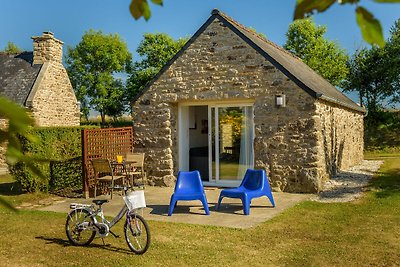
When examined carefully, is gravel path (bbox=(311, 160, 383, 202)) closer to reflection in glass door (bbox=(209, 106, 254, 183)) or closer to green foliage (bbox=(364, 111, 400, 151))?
reflection in glass door (bbox=(209, 106, 254, 183))

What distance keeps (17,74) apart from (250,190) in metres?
17.1

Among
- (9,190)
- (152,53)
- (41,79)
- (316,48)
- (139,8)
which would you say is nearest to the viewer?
(139,8)

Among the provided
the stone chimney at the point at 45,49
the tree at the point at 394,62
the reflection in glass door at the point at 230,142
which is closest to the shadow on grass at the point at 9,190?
the reflection in glass door at the point at 230,142

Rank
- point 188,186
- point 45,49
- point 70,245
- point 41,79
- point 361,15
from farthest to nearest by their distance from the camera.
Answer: point 45,49 < point 41,79 < point 188,186 < point 70,245 < point 361,15

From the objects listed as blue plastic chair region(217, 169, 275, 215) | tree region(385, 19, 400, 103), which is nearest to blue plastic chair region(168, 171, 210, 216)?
blue plastic chair region(217, 169, 275, 215)

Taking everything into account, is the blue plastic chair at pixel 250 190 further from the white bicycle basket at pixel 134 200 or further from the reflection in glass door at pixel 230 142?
the white bicycle basket at pixel 134 200

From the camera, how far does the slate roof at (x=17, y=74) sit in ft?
68.3

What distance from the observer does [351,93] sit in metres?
33.8

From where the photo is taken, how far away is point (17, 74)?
21.8 meters

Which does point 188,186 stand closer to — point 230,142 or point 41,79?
point 230,142

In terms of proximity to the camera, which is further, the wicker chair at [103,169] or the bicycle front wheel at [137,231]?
the wicker chair at [103,169]

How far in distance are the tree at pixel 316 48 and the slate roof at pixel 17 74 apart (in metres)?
23.4

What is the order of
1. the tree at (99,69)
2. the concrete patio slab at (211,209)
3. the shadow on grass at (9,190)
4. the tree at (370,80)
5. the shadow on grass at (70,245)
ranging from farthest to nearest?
the tree at (99,69) → the tree at (370,80) → the shadow on grass at (9,190) → the concrete patio slab at (211,209) → the shadow on grass at (70,245)

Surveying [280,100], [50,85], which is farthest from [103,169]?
[50,85]
